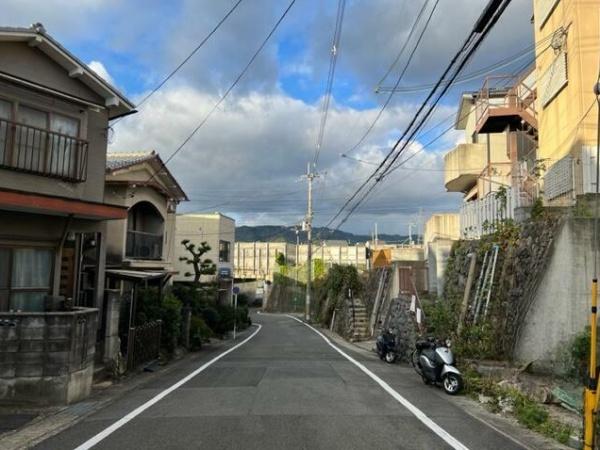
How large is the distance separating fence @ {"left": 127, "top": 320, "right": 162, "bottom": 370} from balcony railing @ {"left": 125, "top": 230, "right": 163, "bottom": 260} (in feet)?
19.2

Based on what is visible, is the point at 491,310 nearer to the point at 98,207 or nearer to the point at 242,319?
the point at 98,207

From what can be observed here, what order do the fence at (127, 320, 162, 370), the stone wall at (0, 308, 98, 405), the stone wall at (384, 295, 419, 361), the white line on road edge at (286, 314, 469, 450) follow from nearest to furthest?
the white line on road edge at (286, 314, 469, 450), the stone wall at (0, 308, 98, 405), the fence at (127, 320, 162, 370), the stone wall at (384, 295, 419, 361)

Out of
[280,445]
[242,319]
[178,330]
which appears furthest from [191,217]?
[280,445]

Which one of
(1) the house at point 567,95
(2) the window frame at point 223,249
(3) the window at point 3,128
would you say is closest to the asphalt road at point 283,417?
(3) the window at point 3,128

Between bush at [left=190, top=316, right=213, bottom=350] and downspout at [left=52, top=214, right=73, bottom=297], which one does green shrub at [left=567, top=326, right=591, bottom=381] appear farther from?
bush at [left=190, top=316, right=213, bottom=350]

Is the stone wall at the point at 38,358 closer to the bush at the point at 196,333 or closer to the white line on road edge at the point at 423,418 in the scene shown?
the white line on road edge at the point at 423,418

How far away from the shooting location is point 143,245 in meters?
23.6

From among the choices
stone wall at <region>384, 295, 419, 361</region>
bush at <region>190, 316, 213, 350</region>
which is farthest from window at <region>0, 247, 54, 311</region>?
stone wall at <region>384, 295, 419, 361</region>

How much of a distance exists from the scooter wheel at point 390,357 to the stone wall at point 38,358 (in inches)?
424

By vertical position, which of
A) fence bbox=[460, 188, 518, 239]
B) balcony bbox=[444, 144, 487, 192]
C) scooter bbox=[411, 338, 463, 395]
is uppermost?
balcony bbox=[444, 144, 487, 192]

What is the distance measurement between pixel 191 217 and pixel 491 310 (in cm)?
3899

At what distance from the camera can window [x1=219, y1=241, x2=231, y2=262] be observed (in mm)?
50094

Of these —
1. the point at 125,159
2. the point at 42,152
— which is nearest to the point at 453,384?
the point at 42,152

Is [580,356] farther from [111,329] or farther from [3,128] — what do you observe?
[3,128]
